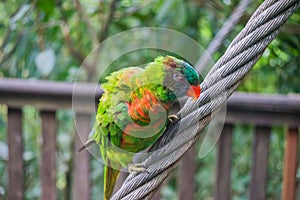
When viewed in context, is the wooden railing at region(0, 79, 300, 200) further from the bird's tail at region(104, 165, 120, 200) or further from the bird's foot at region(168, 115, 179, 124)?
the bird's foot at region(168, 115, 179, 124)

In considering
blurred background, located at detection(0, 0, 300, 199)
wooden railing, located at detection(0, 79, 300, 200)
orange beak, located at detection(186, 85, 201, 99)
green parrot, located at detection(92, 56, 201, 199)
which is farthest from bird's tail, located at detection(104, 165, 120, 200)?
blurred background, located at detection(0, 0, 300, 199)

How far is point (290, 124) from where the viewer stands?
3.38ft

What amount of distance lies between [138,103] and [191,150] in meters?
0.64

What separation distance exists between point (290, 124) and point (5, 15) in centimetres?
96

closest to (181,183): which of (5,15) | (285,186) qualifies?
(285,186)

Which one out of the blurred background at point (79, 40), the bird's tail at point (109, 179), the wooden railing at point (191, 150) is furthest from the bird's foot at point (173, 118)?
the blurred background at point (79, 40)

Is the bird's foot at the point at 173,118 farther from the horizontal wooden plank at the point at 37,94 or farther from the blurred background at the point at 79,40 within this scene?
the blurred background at the point at 79,40

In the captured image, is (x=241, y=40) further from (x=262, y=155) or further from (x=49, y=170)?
(x=49, y=170)

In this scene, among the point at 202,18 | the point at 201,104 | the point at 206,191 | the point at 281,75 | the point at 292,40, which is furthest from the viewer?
the point at 206,191

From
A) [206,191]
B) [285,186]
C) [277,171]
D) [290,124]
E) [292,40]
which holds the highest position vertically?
[292,40]

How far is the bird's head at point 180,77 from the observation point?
38 cm

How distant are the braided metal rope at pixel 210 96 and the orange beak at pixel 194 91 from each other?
0.5 inches

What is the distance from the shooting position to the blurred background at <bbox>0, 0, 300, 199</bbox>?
128cm

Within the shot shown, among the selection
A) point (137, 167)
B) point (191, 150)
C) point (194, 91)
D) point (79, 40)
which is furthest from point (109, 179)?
point (79, 40)
